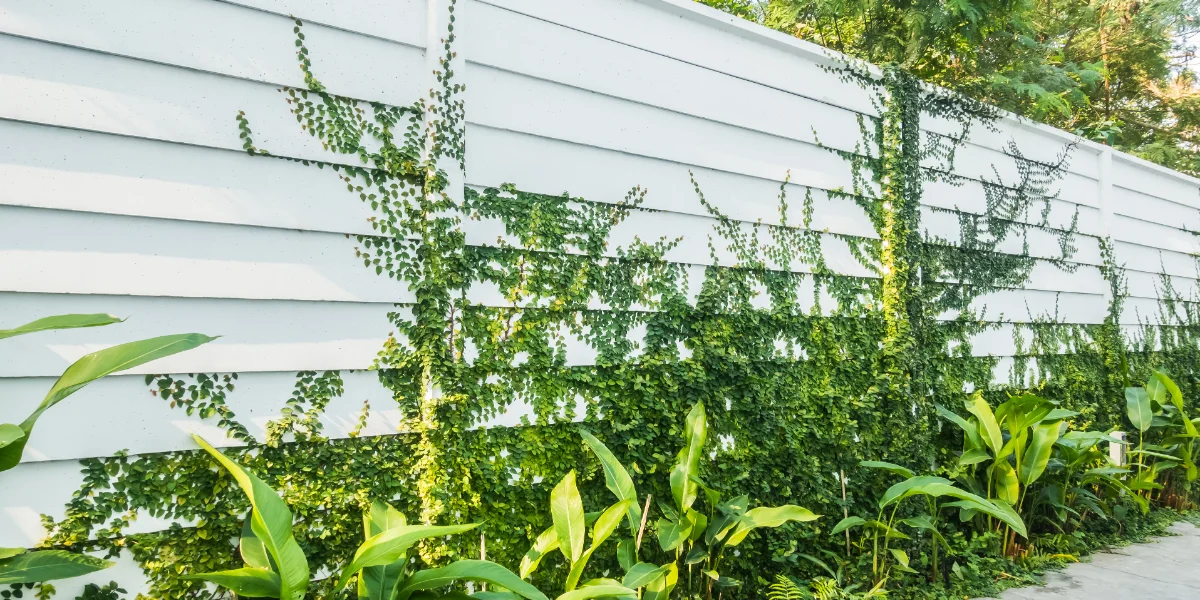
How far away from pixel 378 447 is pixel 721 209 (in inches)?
61.8

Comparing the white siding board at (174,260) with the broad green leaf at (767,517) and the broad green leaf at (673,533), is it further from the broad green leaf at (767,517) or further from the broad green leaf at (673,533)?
the broad green leaf at (767,517)

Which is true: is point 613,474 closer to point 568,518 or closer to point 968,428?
point 568,518

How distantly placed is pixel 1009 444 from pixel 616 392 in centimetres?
202

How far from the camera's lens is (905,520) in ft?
9.64

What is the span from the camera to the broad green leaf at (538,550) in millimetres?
2102

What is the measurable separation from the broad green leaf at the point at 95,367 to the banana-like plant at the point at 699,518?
1.58 metres

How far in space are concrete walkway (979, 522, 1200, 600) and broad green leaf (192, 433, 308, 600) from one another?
2.78m

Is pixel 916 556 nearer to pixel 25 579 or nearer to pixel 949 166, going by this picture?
pixel 949 166

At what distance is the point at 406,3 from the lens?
2.13 m

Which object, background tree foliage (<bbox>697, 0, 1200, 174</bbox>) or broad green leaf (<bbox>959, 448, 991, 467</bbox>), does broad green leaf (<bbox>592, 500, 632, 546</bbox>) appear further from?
background tree foliage (<bbox>697, 0, 1200, 174</bbox>)

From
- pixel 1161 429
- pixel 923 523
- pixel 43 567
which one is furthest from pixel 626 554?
pixel 1161 429

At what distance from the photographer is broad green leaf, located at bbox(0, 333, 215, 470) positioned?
140 cm

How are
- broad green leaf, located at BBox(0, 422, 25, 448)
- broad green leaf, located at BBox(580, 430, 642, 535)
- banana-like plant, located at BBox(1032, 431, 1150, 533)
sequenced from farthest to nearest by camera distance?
banana-like plant, located at BBox(1032, 431, 1150, 533), broad green leaf, located at BBox(580, 430, 642, 535), broad green leaf, located at BBox(0, 422, 25, 448)

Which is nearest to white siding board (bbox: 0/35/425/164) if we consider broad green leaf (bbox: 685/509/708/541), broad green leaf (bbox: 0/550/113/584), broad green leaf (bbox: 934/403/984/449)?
broad green leaf (bbox: 0/550/113/584)
